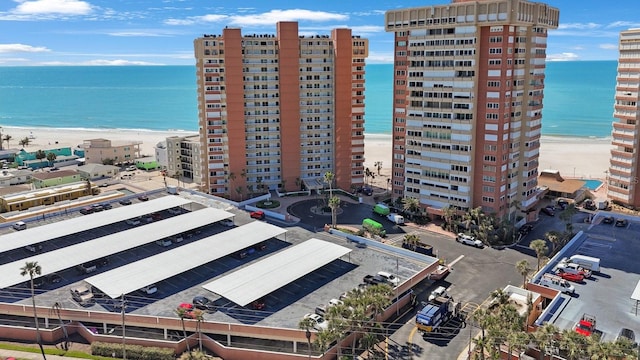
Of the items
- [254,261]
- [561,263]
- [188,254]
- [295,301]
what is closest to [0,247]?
[188,254]

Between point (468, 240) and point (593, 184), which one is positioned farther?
point (593, 184)

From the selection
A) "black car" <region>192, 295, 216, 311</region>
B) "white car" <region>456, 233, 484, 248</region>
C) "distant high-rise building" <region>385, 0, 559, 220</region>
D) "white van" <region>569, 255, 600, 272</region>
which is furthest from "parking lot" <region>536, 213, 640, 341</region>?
"black car" <region>192, 295, 216, 311</region>

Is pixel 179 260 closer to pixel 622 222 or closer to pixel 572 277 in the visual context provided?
pixel 572 277

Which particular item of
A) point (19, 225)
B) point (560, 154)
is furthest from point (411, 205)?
point (560, 154)

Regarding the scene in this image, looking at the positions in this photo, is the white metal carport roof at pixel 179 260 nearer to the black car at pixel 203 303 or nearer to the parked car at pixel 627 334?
the black car at pixel 203 303

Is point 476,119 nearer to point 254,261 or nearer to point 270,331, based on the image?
point 254,261

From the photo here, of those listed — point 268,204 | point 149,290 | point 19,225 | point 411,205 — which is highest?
point 411,205

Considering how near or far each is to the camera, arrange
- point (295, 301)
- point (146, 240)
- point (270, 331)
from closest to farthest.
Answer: point (270, 331) → point (295, 301) → point (146, 240)
